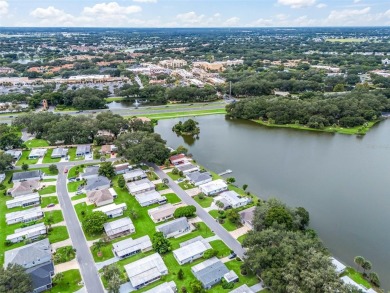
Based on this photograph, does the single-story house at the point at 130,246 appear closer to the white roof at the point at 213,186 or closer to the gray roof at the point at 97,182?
the white roof at the point at 213,186

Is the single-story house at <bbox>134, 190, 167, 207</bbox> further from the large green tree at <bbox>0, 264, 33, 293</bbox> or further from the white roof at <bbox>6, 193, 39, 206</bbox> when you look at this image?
the large green tree at <bbox>0, 264, 33, 293</bbox>

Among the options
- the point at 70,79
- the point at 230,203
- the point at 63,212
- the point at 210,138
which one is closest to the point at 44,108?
the point at 70,79

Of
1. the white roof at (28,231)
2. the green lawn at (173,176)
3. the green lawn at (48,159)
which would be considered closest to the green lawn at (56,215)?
the white roof at (28,231)

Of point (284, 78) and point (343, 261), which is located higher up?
point (284, 78)

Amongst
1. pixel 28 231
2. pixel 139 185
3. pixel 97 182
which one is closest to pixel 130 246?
pixel 28 231

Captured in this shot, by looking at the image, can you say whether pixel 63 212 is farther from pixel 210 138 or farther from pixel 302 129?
pixel 302 129

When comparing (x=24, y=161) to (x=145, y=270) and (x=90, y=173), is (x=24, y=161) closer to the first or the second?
(x=90, y=173)
